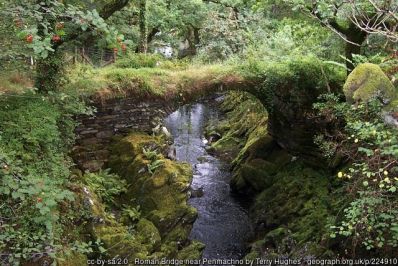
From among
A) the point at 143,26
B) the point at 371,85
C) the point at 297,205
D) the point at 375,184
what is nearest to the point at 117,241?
the point at 375,184

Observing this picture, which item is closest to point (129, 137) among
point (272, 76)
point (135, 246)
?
point (135, 246)

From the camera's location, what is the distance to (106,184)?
905 centimetres

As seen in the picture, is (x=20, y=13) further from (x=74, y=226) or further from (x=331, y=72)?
(x=331, y=72)

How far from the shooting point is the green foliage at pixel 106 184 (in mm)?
Result: 8711

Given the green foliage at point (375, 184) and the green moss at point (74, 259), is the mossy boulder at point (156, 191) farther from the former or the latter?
the green foliage at point (375, 184)

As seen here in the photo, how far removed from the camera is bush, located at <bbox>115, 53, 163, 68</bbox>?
10.7m

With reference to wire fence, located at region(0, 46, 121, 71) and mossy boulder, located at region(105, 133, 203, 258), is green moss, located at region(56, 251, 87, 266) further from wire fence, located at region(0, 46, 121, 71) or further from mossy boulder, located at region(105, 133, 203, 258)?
wire fence, located at region(0, 46, 121, 71)

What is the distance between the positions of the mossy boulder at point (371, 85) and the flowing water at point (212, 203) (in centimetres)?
526

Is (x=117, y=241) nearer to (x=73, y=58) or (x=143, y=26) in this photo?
(x=73, y=58)

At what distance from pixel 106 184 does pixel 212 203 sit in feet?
13.5

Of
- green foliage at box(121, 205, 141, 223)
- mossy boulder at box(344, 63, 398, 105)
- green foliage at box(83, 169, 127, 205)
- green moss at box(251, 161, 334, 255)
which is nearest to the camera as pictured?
mossy boulder at box(344, 63, 398, 105)

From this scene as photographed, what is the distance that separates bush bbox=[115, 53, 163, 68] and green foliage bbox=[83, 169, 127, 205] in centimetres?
314

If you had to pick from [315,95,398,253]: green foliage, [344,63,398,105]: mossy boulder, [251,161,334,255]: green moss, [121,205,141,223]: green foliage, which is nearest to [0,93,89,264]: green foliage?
[121,205,141,223]: green foliage

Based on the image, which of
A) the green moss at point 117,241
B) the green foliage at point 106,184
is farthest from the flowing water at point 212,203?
the green moss at point 117,241
